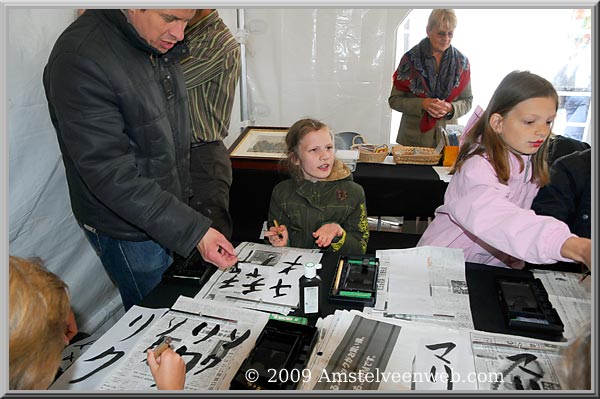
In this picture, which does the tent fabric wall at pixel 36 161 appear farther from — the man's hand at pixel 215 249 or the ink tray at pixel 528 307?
the ink tray at pixel 528 307

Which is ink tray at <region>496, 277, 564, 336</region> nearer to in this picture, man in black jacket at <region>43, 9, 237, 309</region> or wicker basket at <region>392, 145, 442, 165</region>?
man in black jacket at <region>43, 9, 237, 309</region>

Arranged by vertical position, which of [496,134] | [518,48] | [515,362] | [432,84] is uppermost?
[518,48]

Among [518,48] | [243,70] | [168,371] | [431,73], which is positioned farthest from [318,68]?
[168,371]

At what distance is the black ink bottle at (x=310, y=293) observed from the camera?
37.7 inches

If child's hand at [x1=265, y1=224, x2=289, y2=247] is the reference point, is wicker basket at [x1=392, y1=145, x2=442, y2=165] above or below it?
above

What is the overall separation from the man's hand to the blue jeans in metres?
0.23

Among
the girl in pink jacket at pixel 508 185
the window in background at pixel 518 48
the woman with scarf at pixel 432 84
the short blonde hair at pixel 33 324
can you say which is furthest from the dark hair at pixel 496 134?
the window in background at pixel 518 48

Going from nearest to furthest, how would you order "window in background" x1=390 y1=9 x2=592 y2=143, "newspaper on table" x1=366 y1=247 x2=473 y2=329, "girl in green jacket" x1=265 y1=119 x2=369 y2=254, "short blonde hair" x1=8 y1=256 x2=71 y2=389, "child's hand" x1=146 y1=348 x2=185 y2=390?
1. "short blonde hair" x1=8 y1=256 x2=71 y2=389
2. "child's hand" x1=146 y1=348 x2=185 y2=390
3. "newspaper on table" x1=366 y1=247 x2=473 y2=329
4. "girl in green jacket" x1=265 y1=119 x2=369 y2=254
5. "window in background" x1=390 y1=9 x2=592 y2=143

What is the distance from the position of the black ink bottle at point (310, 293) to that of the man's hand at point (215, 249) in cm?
22

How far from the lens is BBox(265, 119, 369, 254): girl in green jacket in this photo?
152 cm

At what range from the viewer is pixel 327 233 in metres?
1.39

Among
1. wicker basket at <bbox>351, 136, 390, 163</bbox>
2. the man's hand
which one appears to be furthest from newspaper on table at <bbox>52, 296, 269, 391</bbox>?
wicker basket at <bbox>351, 136, 390, 163</bbox>

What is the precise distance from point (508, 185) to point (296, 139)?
70 cm

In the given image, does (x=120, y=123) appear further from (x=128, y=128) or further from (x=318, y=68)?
(x=318, y=68)
